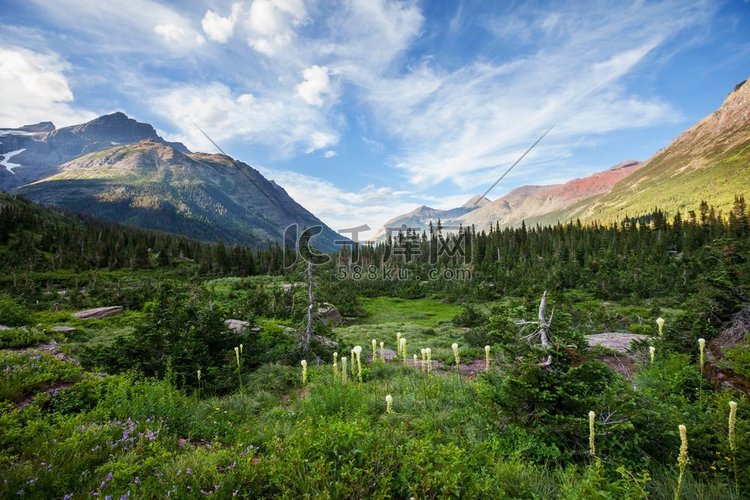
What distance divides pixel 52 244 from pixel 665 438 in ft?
337

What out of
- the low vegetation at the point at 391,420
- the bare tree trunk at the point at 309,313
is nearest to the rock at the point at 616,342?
the low vegetation at the point at 391,420

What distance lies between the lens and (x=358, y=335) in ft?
72.3

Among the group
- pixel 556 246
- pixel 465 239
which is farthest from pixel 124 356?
pixel 465 239

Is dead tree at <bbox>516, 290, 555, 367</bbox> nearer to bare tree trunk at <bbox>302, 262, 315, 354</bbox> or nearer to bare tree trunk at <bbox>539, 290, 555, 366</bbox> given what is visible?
bare tree trunk at <bbox>539, 290, 555, 366</bbox>

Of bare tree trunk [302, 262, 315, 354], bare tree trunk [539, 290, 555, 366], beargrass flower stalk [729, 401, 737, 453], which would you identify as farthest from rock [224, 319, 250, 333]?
beargrass flower stalk [729, 401, 737, 453]

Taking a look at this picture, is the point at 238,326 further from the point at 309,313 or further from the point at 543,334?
the point at 543,334

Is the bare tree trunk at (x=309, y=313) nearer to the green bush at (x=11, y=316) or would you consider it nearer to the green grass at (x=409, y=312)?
the green bush at (x=11, y=316)

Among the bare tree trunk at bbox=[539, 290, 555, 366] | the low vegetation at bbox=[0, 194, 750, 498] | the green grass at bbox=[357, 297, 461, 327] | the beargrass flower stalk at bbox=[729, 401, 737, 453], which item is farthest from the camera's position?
the green grass at bbox=[357, 297, 461, 327]

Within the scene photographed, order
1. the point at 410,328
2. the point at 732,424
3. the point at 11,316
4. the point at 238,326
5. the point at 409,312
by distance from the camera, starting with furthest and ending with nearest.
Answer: the point at 409,312 → the point at 410,328 → the point at 11,316 → the point at 238,326 → the point at 732,424

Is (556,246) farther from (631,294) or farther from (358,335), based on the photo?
(358,335)

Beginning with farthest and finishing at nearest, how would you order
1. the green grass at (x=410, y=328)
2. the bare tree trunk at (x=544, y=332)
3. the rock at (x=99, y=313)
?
the rock at (x=99, y=313) < the green grass at (x=410, y=328) < the bare tree trunk at (x=544, y=332)

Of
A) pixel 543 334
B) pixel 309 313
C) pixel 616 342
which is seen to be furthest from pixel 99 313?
pixel 616 342

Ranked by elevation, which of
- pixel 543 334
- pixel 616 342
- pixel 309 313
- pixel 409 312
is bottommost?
pixel 409 312

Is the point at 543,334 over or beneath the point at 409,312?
over
